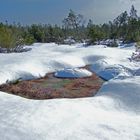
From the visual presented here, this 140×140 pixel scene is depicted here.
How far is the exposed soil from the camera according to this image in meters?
13.1

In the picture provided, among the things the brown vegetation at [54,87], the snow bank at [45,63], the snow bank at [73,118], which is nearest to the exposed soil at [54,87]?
the brown vegetation at [54,87]

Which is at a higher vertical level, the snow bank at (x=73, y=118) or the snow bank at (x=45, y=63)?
the snow bank at (x=73, y=118)

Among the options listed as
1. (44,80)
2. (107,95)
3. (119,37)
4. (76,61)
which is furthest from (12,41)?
(119,37)

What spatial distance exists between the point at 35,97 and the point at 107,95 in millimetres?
3318

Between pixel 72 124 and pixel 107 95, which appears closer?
pixel 72 124

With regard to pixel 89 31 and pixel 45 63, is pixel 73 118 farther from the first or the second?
pixel 89 31

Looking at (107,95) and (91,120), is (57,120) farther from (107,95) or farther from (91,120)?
(107,95)

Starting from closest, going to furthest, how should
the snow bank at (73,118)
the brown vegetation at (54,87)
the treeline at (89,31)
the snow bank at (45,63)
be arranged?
the snow bank at (73,118) → the brown vegetation at (54,87) → the snow bank at (45,63) → the treeline at (89,31)

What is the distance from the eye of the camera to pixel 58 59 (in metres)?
20.9

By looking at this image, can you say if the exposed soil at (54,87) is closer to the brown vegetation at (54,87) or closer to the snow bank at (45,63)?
the brown vegetation at (54,87)

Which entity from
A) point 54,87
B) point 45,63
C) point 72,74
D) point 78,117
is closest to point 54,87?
point 54,87

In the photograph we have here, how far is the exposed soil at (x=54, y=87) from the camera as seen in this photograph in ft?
42.9

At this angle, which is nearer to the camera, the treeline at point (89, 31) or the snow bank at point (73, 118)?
the snow bank at point (73, 118)

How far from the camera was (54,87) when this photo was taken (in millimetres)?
14961
